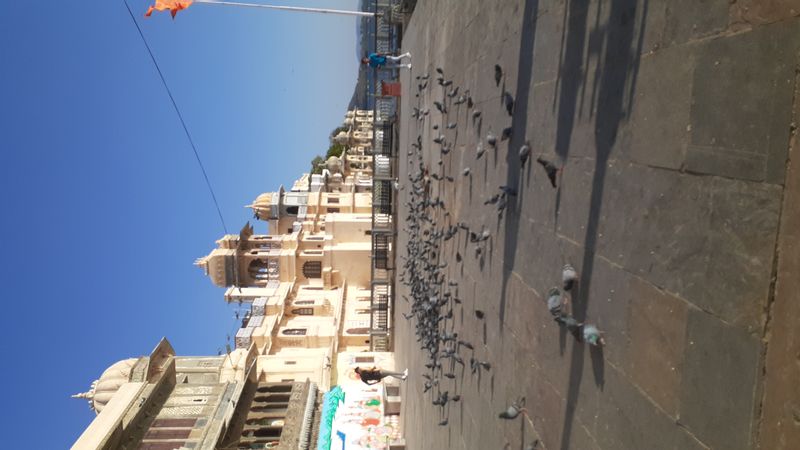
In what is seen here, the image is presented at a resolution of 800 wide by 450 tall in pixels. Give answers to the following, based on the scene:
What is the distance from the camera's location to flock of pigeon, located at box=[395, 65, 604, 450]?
562cm

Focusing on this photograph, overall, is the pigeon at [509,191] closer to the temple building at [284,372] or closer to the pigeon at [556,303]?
the pigeon at [556,303]

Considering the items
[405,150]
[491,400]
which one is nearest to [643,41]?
[491,400]

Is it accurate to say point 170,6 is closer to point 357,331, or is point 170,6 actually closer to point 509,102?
point 509,102

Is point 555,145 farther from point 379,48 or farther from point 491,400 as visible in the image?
point 379,48

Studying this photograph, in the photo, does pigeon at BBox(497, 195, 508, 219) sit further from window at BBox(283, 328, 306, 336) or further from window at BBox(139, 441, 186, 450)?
window at BBox(283, 328, 306, 336)

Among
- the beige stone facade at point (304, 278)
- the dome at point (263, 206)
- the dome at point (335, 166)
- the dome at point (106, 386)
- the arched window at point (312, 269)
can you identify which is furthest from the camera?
the dome at point (335, 166)

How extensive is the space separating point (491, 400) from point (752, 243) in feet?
16.4

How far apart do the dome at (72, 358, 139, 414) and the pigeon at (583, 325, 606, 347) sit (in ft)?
72.1

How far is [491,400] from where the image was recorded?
7.32m

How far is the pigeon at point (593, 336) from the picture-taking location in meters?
4.24

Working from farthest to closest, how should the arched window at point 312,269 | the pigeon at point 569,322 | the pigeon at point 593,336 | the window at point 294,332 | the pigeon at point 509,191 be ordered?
the arched window at point 312,269
the window at point 294,332
the pigeon at point 509,191
the pigeon at point 569,322
the pigeon at point 593,336

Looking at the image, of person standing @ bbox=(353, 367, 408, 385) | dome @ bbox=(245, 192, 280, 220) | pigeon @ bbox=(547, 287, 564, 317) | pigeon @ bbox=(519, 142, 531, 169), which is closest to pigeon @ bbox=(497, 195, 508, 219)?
pigeon @ bbox=(519, 142, 531, 169)

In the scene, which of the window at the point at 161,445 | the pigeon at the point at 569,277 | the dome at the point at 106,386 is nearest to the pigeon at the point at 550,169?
the pigeon at the point at 569,277

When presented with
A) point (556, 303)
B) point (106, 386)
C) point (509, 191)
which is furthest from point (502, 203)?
point (106, 386)
